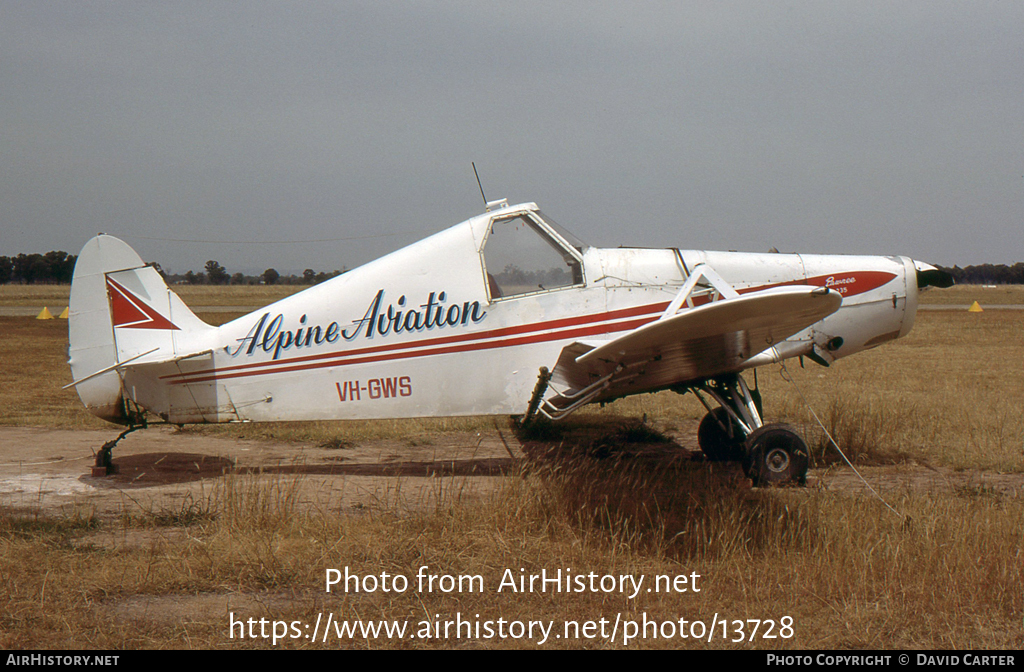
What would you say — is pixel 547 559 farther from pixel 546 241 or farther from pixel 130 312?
pixel 130 312

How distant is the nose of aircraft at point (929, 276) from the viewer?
705 centimetres

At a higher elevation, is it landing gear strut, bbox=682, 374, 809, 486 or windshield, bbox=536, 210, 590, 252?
windshield, bbox=536, 210, 590, 252

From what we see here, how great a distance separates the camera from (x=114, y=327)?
22.0 feet

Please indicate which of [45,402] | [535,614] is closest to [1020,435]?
[535,614]

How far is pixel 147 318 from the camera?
6.80 m

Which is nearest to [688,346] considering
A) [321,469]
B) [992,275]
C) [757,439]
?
[757,439]

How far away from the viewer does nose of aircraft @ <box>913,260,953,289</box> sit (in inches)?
278

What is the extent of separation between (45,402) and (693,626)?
1180cm

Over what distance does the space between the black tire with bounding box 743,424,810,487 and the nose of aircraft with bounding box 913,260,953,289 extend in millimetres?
2397

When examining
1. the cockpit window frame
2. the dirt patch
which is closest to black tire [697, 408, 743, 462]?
the dirt patch

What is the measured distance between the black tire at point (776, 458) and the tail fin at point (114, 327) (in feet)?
17.1

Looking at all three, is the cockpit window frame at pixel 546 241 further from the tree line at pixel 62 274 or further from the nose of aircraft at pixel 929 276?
the tree line at pixel 62 274

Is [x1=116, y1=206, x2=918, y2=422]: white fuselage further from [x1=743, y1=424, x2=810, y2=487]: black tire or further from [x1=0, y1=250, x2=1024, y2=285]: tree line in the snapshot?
[x1=0, y1=250, x2=1024, y2=285]: tree line

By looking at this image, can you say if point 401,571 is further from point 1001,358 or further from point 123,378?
point 1001,358
